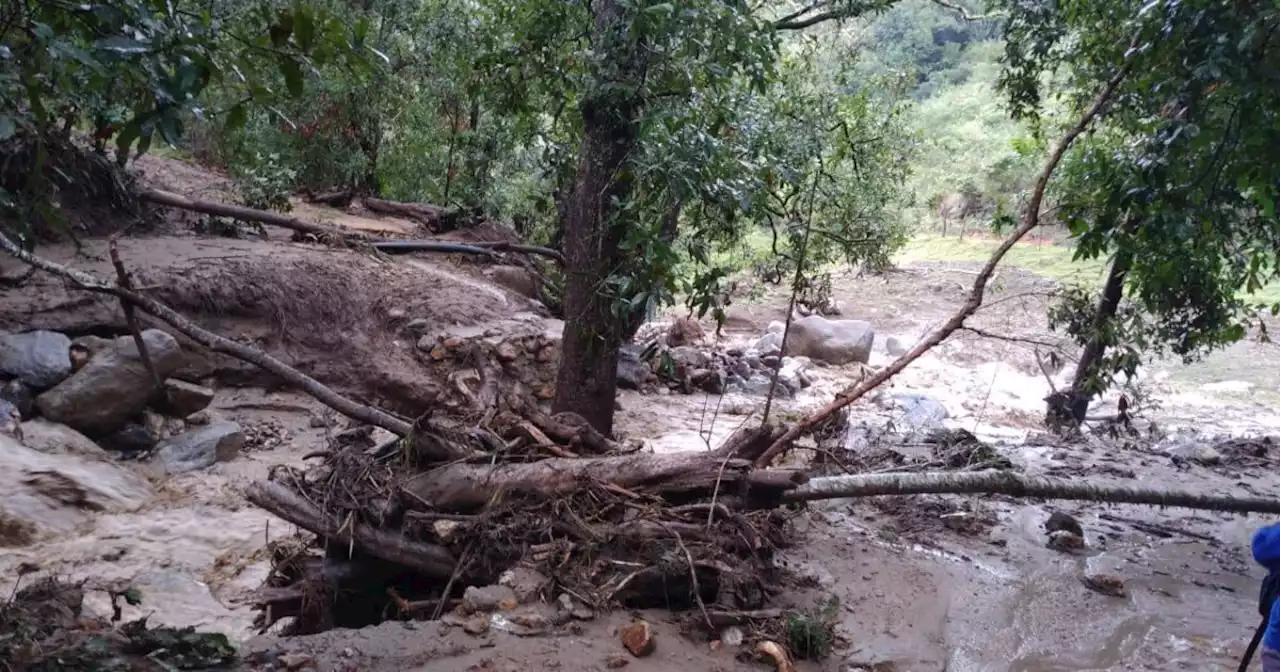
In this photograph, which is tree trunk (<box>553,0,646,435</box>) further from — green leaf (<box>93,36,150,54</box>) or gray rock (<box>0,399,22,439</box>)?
gray rock (<box>0,399,22,439</box>)

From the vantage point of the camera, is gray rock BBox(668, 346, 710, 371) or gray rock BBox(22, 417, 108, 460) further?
gray rock BBox(668, 346, 710, 371)

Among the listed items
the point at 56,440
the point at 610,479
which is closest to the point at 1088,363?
the point at 610,479

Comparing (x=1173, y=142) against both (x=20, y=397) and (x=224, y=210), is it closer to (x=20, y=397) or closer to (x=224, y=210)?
(x=20, y=397)

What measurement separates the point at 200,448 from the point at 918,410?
25.0 ft

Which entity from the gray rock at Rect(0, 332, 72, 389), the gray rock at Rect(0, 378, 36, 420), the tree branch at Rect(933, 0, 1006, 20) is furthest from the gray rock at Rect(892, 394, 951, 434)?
the gray rock at Rect(0, 378, 36, 420)

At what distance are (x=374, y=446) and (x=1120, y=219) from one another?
13.7 ft

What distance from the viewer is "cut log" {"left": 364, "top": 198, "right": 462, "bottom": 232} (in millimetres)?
11164

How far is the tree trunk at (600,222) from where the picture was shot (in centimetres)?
435

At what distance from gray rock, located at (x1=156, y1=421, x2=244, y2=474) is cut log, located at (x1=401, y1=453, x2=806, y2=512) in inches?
141

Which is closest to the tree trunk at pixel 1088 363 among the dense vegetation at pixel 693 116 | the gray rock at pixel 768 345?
the dense vegetation at pixel 693 116

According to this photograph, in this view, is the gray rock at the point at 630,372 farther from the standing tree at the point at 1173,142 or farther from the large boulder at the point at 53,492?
the large boulder at the point at 53,492

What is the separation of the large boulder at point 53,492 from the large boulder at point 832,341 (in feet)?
31.7

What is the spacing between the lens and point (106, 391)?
6.48 m

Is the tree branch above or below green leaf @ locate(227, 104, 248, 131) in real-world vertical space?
above
